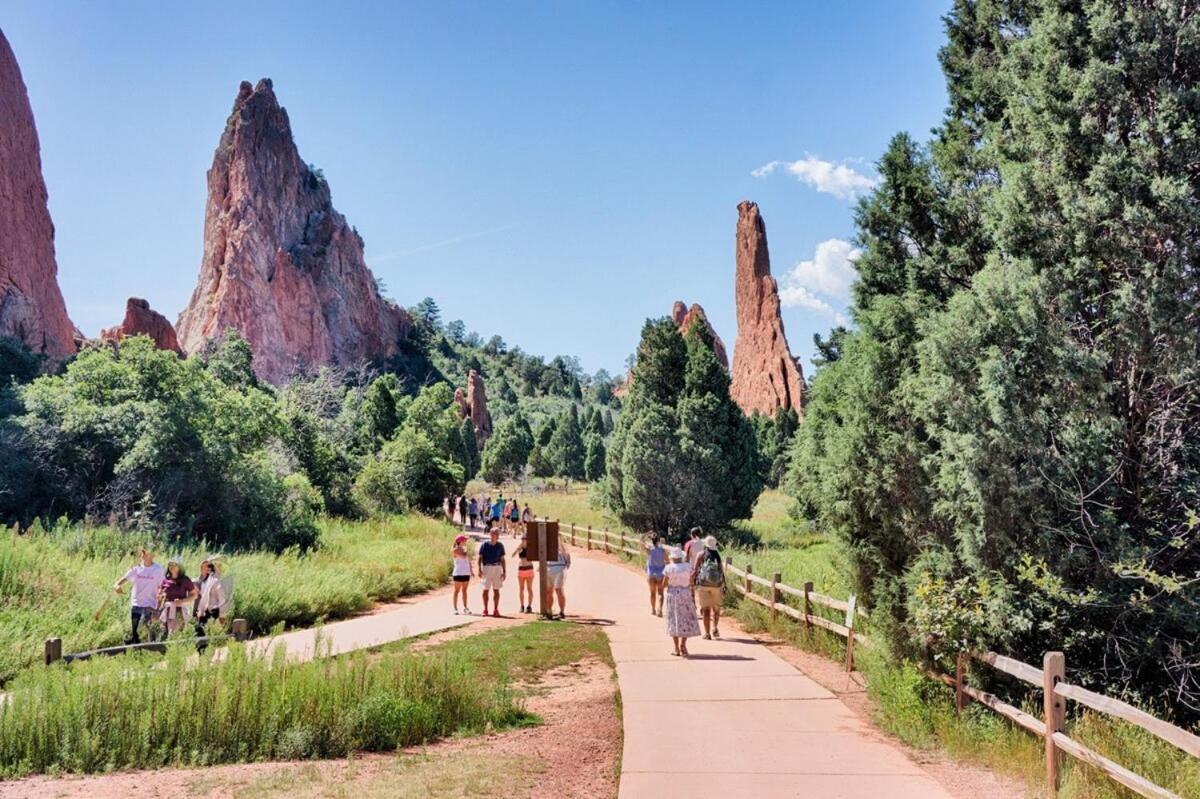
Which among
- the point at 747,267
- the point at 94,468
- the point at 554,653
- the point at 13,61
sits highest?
the point at 13,61

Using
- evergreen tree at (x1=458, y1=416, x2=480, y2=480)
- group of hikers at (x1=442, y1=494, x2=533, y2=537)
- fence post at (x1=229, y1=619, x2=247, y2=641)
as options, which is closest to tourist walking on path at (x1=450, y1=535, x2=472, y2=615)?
fence post at (x1=229, y1=619, x2=247, y2=641)

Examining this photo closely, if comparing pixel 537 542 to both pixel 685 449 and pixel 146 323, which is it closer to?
pixel 685 449

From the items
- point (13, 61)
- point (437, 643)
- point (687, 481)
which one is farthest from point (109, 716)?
point (13, 61)

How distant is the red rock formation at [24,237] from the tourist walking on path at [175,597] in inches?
1729

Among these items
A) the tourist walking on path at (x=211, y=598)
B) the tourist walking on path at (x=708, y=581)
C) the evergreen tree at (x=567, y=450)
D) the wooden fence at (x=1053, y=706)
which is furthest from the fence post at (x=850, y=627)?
the evergreen tree at (x=567, y=450)

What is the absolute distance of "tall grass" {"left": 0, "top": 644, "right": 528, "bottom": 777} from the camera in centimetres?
627

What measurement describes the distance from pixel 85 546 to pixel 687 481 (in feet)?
52.1

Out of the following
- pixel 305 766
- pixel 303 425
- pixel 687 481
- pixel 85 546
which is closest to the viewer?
pixel 305 766

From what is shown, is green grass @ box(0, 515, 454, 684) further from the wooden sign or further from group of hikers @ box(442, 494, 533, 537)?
group of hikers @ box(442, 494, 533, 537)

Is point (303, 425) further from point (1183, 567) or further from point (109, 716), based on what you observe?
point (1183, 567)

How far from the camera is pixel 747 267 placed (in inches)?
3349

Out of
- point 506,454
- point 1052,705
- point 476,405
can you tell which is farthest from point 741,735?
point 476,405

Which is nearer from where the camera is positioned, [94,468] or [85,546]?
[85,546]

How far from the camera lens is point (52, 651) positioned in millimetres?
8375
